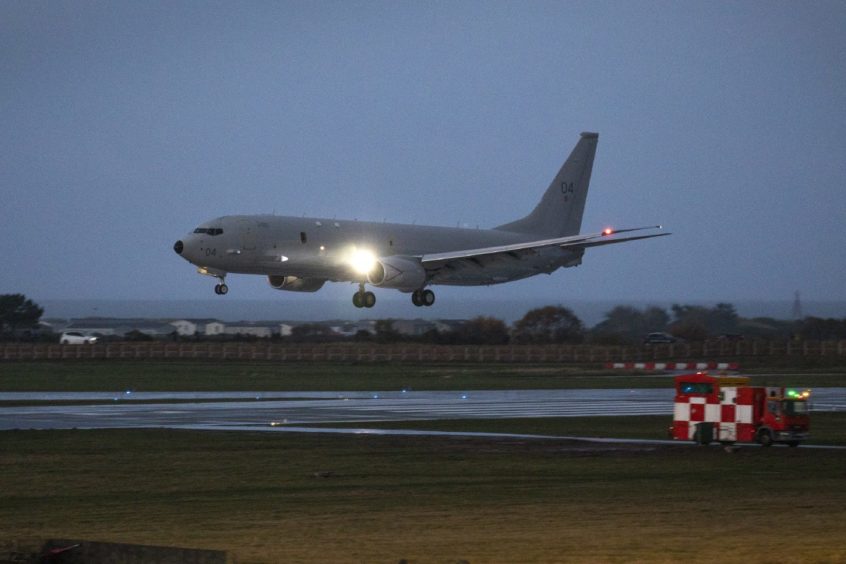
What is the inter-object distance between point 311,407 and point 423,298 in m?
19.0

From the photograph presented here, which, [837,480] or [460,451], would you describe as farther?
[460,451]

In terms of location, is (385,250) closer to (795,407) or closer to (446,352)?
(446,352)

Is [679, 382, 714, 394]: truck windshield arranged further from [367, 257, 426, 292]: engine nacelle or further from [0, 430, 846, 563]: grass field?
[367, 257, 426, 292]: engine nacelle

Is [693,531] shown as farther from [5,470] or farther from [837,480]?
[5,470]

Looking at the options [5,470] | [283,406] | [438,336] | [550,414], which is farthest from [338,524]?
[438,336]

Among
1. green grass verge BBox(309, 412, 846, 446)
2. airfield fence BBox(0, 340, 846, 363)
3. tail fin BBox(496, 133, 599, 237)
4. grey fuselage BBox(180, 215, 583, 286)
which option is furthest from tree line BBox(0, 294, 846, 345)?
green grass verge BBox(309, 412, 846, 446)

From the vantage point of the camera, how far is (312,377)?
65.2m

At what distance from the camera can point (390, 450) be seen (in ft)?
94.8

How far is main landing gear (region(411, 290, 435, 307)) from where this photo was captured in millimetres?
60975

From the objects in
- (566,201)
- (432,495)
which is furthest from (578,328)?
(432,495)

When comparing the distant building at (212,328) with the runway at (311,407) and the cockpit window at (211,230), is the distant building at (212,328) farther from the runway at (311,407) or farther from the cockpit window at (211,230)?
the runway at (311,407)

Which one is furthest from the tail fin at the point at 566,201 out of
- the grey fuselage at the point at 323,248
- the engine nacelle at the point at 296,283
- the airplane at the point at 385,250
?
the engine nacelle at the point at 296,283

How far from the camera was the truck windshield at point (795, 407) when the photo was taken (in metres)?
29.5

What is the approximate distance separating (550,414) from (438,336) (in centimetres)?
5638
